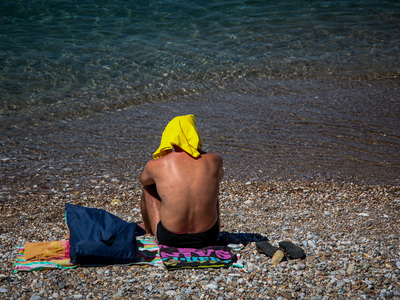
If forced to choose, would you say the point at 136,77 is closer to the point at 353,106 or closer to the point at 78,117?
the point at 78,117

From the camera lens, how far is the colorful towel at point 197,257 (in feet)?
13.4

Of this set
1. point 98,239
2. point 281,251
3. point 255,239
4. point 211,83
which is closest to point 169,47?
point 211,83

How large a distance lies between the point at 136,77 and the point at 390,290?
9.25m

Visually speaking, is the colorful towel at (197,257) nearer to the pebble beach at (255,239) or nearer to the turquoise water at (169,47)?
the pebble beach at (255,239)

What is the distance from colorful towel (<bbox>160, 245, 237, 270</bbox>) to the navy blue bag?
1.14 ft

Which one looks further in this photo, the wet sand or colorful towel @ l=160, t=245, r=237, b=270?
colorful towel @ l=160, t=245, r=237, b=270

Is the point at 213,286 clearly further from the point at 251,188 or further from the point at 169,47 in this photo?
the point at 169,47

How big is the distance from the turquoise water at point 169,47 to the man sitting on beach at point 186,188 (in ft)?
19.5

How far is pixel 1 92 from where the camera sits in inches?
413

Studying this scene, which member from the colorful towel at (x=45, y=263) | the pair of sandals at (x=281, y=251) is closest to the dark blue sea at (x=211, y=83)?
the pair of sandals at (x=281, y=251)

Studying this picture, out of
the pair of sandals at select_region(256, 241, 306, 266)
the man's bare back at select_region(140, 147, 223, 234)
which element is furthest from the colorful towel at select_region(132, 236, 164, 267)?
the pair of sandals at select_region(256, 241, 306, 266)

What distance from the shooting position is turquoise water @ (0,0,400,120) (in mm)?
10914

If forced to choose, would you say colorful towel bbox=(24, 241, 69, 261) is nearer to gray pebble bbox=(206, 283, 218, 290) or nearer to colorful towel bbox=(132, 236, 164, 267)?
colorful towel bbox=(132, 236, 164, 267)

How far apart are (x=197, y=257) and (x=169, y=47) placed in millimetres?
10313
